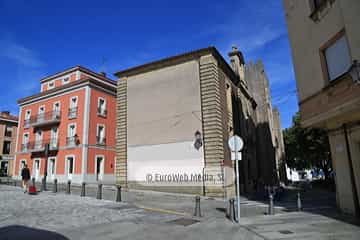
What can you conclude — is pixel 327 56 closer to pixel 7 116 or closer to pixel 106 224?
pixel 106 224

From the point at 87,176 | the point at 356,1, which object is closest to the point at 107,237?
the point at 356,1

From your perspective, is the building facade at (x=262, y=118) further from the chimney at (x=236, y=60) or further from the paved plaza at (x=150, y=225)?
the paved plaza at (x=150, y=225)

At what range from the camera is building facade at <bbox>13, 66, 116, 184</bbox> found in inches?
993

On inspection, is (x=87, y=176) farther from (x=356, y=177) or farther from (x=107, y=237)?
(x=356, y=177)

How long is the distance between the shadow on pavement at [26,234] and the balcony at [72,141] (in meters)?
19.2

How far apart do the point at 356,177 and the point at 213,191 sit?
7939 mm

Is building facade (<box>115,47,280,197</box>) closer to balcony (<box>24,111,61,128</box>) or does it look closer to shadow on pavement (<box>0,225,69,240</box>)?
shadow on pavement (<box>0,225,69,240</box>)

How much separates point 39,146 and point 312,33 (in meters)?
28.8

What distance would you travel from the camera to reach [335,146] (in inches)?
391

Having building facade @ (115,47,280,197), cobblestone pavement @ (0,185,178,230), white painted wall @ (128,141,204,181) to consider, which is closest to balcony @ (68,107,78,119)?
building facade @ (115,47,280,197)

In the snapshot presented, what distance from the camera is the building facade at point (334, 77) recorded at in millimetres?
7715

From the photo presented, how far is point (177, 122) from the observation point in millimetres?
17125

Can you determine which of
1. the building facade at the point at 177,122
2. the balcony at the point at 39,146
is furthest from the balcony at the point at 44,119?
the building facade at the point at 177,122

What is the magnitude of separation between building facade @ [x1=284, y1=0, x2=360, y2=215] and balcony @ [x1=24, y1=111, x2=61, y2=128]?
2486 centimetres
